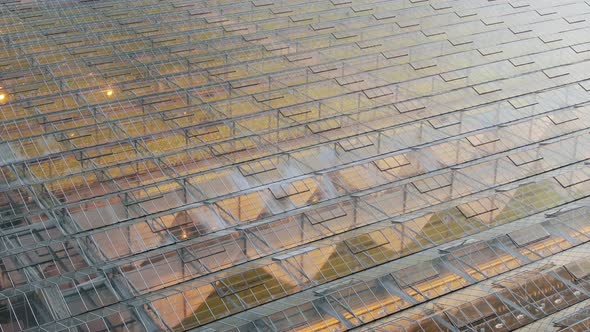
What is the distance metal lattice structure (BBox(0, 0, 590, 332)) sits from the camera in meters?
27.8

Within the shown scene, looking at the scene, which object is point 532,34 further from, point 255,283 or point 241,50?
point 255,283

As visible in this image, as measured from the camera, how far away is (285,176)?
110 ft

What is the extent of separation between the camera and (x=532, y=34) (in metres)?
52.2

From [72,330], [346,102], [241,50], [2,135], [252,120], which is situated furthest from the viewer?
[241,50]

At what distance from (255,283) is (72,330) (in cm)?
641

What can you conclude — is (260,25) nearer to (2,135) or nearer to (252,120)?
(252,120)

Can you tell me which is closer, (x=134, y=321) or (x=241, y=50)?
(x=134, y=321)

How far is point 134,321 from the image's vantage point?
26.0 m

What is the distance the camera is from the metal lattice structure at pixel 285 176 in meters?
27.8

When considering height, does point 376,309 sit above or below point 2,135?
below

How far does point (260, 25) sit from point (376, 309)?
26.4 m

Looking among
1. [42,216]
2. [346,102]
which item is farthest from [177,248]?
[346,102]

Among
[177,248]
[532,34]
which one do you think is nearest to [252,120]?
[177,248]

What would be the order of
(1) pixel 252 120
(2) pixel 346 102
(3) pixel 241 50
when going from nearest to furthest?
(1) pixel 252 120
(2) pixel 346 102
(3) pixel 241 50
